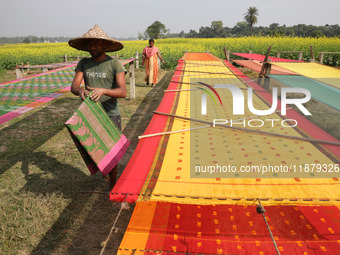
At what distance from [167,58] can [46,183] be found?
12.3 meters

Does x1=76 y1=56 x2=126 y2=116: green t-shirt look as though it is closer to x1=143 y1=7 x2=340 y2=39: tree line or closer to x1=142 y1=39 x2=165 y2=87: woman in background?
x1=142 y1=39 x2=165 y2=87: woman in background

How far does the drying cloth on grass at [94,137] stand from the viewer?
1638 mm

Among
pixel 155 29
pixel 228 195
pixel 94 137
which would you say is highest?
pixel 155 29

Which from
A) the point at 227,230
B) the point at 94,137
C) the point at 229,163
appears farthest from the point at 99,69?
the point at 227,230

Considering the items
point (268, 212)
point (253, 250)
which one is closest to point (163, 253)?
point (253, 250)

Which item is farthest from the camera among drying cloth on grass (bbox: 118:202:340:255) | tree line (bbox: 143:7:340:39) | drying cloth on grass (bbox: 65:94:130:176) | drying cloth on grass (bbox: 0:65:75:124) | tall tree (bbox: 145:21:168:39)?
tall tree (bbox: 145:21:168:39)

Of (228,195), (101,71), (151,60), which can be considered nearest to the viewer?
(228,195)

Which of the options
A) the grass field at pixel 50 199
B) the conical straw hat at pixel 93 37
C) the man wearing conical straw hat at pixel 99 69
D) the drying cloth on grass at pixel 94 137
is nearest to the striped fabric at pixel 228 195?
the drying cloth on grass at pixel 94 137

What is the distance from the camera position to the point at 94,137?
1.78m

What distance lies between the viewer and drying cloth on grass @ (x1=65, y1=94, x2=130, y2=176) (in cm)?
164

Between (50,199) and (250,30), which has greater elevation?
(250,30)

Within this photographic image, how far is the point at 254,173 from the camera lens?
4.78ft

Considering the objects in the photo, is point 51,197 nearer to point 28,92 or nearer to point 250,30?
point 28,92

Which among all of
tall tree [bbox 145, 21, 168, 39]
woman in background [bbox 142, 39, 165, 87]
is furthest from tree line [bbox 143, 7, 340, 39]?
woman in background [bbox 142, 39, 165, 87]
